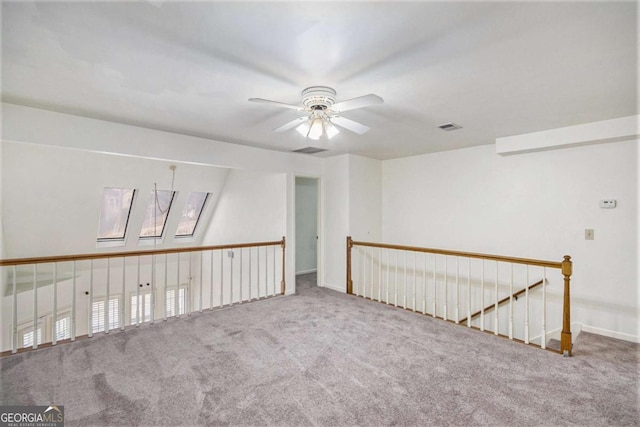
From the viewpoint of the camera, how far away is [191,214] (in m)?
7.21

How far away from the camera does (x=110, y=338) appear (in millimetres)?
3252

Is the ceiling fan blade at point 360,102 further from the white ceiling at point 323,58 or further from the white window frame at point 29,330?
the white window frame at point 29,330

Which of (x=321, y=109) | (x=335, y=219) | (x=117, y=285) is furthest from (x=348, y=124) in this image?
(x=117, y=285)

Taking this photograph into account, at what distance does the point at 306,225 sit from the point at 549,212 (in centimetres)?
471

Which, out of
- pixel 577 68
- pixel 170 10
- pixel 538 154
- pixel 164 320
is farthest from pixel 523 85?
pixel 164 320

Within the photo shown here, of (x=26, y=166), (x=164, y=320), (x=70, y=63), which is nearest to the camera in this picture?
(x=70, y=63)

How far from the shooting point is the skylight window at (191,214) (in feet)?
22.7

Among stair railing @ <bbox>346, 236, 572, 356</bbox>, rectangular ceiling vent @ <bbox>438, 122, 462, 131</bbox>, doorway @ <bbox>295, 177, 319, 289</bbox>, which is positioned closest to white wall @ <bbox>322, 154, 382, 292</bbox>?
stair railing @ <bbox>346, 236, 572, 356</bbox>

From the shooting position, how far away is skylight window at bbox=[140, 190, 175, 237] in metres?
6.22

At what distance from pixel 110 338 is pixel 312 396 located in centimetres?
243

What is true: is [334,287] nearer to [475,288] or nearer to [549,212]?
[475,288]

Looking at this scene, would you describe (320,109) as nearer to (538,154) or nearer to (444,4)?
(444,4)

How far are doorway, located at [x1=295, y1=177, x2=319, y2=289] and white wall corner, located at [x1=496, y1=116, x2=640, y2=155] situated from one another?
395cm

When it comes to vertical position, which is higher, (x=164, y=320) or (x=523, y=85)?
(x=523, y=85)
